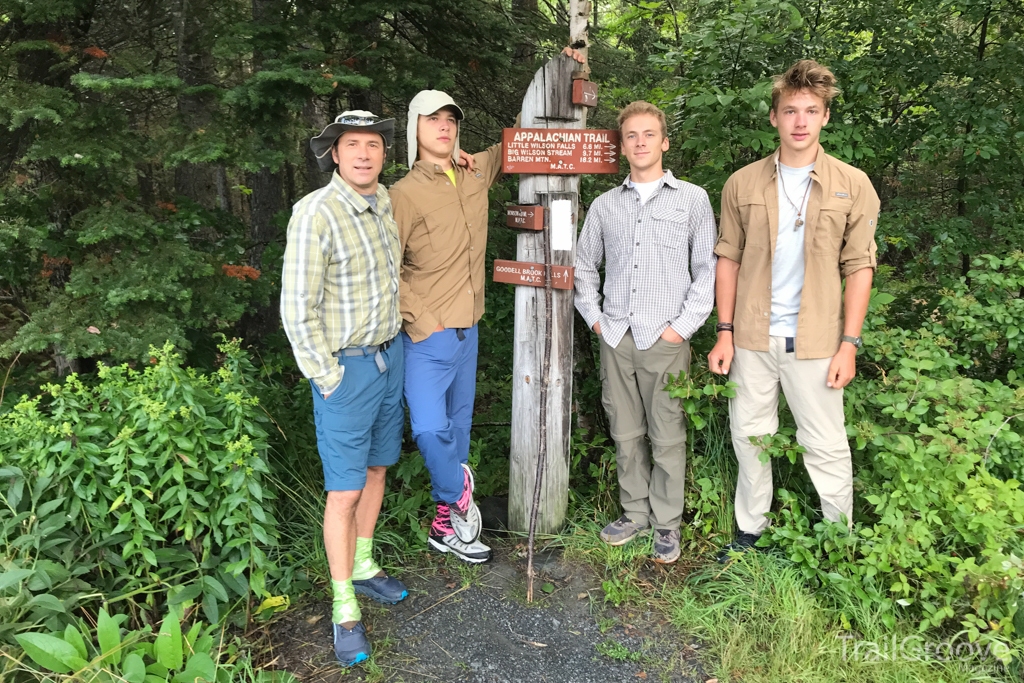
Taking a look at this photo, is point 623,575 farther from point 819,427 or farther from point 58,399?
point 58,399

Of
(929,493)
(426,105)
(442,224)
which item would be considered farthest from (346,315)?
(929,493)

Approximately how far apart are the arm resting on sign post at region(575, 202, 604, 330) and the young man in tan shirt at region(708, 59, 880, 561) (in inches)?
25.6

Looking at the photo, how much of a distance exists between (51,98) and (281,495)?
97.9 inches

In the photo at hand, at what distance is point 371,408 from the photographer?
3031mm

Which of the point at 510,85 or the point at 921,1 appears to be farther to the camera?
the point at 510,85

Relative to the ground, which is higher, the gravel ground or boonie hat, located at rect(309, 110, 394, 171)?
boonie hat, located at rect(309, 110, 394, 171)

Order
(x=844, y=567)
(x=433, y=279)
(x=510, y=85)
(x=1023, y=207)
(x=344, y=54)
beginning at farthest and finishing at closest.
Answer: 1. (x=510, y=85)
2. (x=1023, y=207)
3. (x=344, y=54)
4. (x=433, y=279)
5. (x=844, y=567)

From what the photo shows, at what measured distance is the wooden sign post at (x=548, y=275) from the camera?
3.57 meters

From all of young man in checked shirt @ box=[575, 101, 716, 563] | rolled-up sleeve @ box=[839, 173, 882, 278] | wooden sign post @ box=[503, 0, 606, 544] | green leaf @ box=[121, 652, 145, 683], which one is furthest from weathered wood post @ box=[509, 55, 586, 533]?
green leaf @ box=[121, 652, 145, 683]

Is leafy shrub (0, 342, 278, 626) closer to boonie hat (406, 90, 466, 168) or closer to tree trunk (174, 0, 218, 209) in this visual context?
tree trunk (174, 0, 218, 209)

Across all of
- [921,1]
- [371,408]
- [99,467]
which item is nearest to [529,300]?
[371,408]

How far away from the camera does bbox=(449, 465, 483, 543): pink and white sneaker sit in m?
Result: 3.76

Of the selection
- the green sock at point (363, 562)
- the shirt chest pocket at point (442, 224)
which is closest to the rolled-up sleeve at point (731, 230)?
the shirt chest pocket at point (442, 224)

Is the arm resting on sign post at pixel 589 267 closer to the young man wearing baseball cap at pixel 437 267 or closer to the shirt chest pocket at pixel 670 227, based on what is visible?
the shirt chest pocket at pixel 670 227
